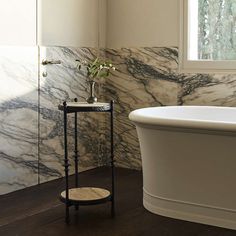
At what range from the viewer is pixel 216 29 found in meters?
4.28

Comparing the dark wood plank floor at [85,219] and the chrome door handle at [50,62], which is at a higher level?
the chrome door handle at [50,62]

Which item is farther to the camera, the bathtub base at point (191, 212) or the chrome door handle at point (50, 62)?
the chrome door handle at point (50, 62)

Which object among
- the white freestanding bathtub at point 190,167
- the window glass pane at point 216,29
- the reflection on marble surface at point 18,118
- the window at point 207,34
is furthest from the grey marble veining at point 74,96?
the white freestanding bathtub at point 190,167

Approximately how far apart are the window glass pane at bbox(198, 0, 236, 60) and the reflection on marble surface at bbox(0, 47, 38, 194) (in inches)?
60.2

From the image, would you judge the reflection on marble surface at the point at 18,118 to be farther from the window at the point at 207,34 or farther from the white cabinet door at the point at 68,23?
the window at the point at 207,34

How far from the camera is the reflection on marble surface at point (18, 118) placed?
3.61 metres

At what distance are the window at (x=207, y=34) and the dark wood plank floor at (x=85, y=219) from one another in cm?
129

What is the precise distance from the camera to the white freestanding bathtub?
2881 millimetres

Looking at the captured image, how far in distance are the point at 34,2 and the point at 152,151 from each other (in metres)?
1.62

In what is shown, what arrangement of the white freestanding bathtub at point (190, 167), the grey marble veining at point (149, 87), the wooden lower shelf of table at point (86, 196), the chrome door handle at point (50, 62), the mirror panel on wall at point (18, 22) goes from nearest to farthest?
the white freestanding bathtub at point (190, 167) → the wooden lower shelf of table at point (86, 196) → the mirror panel on wall at point (18, 22) → the chrome door handle at point (50, 62) → the grey marble veining at point (149, 87)

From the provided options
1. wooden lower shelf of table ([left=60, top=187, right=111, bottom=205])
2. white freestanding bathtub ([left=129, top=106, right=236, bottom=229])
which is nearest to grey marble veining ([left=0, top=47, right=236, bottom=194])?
wooden lower shelf of table ([left=60, top=187, right=111, bottom=205])

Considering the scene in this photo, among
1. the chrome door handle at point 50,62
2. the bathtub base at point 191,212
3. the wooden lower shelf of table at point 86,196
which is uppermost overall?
the chrome door handle at point 50,62

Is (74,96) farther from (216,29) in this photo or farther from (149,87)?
(216,29)

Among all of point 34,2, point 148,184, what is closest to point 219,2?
point 34,2
